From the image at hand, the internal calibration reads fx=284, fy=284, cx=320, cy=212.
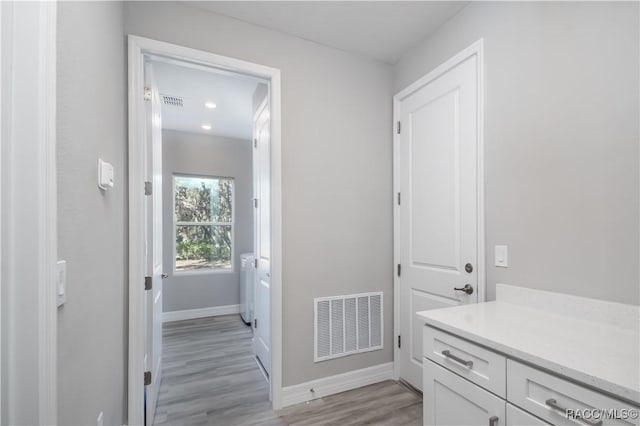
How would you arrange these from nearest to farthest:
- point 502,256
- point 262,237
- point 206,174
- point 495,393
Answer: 1. point 495,393
2. point 502,256
3. point 262,237
4. point 206,174

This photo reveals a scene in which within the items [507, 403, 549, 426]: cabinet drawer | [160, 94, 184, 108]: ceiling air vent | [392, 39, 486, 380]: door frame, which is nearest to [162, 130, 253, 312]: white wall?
[160, 94, 184, 108]: ceiling air vent

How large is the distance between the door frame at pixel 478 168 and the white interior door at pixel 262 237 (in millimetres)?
1094

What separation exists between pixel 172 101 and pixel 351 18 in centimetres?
232

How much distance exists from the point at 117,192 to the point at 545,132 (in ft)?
7.52

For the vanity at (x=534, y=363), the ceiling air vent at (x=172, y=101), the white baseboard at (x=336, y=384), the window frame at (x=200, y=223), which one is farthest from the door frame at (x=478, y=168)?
the window frame at (x=200, y=223)

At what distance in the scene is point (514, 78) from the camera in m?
1.59

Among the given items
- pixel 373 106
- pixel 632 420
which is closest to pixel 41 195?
pixel 632 420

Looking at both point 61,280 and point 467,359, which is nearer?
point 61,280

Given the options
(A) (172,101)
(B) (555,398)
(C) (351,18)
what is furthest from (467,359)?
(A) (172,101)

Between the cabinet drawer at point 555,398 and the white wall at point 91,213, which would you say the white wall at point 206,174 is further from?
the cabinet drawer at point 555,398

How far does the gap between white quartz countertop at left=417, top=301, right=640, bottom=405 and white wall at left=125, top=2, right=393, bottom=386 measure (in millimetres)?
1000

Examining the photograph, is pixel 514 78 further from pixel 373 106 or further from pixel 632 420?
pixel 632 420

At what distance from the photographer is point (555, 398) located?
2.86ft

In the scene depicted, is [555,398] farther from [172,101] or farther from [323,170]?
[172,101]
